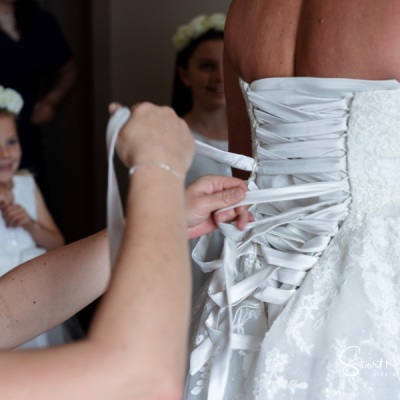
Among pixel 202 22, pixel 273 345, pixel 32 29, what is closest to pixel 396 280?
pixel 273 345

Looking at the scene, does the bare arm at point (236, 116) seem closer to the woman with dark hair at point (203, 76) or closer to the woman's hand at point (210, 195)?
the woman's hand at point (210, 195)

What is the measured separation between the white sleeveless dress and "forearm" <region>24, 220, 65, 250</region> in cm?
170

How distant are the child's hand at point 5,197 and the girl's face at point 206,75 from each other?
87cm

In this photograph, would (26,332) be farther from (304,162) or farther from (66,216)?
(66,216)

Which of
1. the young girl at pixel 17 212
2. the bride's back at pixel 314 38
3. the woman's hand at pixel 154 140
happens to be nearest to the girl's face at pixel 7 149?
the young girl at pixel 17 212

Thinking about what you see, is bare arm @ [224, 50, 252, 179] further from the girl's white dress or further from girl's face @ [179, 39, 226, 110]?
girl's face @ [179, 39, 226, 110]

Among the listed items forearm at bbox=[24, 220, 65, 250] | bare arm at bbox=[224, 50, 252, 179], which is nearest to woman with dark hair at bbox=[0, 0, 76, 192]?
forearm at bbox=[24, 220, 65, 250]

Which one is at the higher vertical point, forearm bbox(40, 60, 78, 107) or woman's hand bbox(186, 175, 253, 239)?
woman's hand bbox(186, 175, 253, 239)

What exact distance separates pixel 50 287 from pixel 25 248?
1.61m

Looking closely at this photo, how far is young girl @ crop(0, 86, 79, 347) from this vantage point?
8.61 feet

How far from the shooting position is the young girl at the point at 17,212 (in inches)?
103

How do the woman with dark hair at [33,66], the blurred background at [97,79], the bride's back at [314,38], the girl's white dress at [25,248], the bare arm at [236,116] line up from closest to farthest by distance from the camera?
the bride's back at [314,38], the bare arm at [236,116], the girl's white dress at [25,248], the woman with dark hair at [33,66], the blurred background at [97,79]

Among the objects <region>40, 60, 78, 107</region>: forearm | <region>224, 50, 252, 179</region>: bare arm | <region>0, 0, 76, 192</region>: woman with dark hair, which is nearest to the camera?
<region>224, 50, 252, 179</region>: bare arm

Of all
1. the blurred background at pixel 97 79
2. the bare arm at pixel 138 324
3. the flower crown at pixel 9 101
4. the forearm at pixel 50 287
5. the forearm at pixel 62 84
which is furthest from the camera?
the blurred background at pixel 97 79
